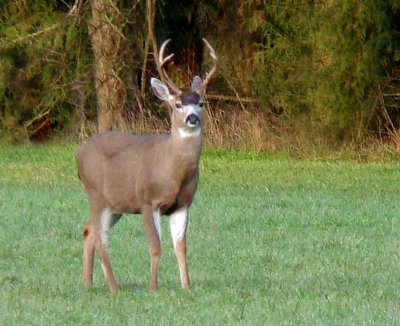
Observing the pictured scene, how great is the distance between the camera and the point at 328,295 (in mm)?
8242

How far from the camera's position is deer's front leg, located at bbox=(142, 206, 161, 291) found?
28.0 feet

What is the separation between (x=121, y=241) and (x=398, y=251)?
8.31 ft

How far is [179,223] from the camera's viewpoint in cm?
869

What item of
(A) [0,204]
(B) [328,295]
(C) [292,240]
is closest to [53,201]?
(A) [0,204]

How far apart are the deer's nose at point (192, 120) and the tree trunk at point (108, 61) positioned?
13658 mm

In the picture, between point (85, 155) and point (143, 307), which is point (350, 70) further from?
point (143, 307)

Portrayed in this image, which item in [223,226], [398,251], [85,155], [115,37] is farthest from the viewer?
[115,37]

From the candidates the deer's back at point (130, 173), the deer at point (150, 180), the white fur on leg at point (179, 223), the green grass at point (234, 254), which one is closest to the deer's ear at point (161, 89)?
the deer at point (150, 180)

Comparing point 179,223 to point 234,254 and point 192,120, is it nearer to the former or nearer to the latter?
point 192,120

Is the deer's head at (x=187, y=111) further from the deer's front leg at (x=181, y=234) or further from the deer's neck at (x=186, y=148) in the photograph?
the deer's front leg at (x=181, y=234)

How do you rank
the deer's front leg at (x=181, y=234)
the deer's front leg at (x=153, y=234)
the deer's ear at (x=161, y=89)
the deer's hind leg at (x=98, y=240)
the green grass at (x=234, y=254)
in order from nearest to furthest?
the green grass at (x=234, y=254), the deer's front leg at (x=153, y=234), the deer's front leg at (x=181, y=234), the deer's hind leg at (x=98, y=240), the deer's ear at (x=161, y=89)

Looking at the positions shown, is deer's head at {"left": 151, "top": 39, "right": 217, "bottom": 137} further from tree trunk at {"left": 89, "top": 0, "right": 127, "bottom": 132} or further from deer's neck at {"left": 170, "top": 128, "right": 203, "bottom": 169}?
tree trunk at {"left": 89, "top": 0, "right": 127, "bottom": 132}

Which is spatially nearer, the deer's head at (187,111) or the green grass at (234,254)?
the green grass at (234,254)

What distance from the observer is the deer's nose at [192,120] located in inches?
342
